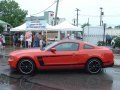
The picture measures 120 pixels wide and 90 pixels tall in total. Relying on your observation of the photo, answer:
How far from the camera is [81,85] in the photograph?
380 inches

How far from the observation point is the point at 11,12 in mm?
69438

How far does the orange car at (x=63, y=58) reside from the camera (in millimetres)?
11484

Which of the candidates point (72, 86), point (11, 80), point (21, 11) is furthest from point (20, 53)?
point (21, 11)

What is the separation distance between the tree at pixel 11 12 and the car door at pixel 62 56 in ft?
184


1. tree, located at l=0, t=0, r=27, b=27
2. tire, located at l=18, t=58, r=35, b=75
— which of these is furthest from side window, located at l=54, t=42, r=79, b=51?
Answer: tree, located at l=0, t=0, r=27, b=27

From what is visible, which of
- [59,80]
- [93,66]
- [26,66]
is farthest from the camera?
[93,66]

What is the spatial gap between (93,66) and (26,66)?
2.61 m

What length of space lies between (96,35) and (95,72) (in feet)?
50.9

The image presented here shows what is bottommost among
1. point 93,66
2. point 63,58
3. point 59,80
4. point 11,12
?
point 59,80

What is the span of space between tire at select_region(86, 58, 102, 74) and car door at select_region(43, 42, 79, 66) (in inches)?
19.6

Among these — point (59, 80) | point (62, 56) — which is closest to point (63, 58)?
point (62, 56)

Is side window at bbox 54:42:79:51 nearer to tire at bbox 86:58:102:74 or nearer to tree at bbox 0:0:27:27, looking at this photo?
tire at bbox 86:58:102:74

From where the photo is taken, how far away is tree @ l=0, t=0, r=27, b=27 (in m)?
67.3

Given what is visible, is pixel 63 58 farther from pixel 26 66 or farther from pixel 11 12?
pixel 11 12
